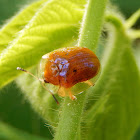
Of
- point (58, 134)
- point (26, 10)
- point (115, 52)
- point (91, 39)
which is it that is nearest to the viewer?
point (58, 134)

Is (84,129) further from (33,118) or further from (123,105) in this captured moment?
(33,118)

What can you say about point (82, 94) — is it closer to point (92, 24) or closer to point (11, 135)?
point (92, 24)

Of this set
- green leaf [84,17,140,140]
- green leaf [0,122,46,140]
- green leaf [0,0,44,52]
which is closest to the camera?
green leaf [0,0,44,52]

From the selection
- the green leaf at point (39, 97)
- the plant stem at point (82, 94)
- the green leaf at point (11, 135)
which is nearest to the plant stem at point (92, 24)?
the plant stem at point (82, 94)

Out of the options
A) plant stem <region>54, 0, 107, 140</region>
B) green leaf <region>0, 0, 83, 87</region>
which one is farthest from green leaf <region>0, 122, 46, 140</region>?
plant stem <region>54, 0, 107, 140</region>

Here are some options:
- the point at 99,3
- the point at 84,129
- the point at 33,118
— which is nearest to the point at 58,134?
the point at 84,129

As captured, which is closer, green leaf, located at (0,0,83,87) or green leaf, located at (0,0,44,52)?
green leaf, located at (0,0,83,87)

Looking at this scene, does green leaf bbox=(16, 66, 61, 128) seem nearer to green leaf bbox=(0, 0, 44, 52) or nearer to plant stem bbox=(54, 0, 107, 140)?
green leaf bbox=(0, 0, 44, 52)

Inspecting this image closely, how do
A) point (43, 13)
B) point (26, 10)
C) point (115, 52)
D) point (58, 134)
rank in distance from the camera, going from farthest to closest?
point (115, 52), point (26, 10), point (43, 13), point (58, 134)
